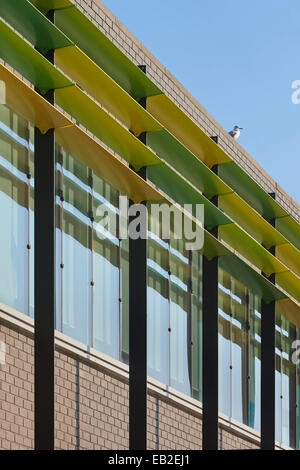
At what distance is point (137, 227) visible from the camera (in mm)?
13484

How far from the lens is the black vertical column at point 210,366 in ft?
45.3

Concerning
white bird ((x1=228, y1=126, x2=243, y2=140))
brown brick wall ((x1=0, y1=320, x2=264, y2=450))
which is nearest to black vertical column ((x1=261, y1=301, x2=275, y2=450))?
brown brick wall ((x1=0, y1=320, x2=264, y2=450))

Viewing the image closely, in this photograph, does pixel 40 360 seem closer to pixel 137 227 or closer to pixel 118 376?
pixel 137 227

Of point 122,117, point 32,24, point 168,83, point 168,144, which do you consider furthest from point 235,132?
point 32,24

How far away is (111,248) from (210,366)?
2.76 m

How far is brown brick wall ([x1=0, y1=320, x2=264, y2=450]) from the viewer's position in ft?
44.0

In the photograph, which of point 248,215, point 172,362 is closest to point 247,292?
point 172,362

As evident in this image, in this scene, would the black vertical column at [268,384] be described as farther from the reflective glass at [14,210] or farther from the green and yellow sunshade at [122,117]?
the reflective glass at [14,210]

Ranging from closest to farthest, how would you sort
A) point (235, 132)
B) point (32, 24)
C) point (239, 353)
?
point (32, 24)
point (239, 353)
point (235, 132)

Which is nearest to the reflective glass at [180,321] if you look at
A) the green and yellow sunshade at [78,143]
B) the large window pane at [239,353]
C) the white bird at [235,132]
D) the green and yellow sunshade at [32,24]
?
the large window pane at [239,353]

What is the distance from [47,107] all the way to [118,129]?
1.62 m

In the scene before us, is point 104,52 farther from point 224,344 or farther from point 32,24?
point 224,344

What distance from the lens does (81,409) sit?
1487 centimetres

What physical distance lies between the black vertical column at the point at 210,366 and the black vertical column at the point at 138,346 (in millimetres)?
1735
